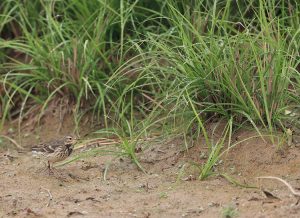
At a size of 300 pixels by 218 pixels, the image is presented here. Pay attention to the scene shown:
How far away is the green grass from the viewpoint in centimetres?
704

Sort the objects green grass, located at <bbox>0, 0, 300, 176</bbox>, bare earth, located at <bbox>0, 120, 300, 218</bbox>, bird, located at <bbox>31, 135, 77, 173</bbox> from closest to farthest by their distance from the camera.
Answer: bare earth, located at <bbox>0, 120, 300, 218</bbox>, green grass, located at <bbox>0, 0, 300, 176</bbox>, bird, located at <bbox>31, 135, 77, 173</bbox>

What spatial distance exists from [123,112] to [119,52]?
38.3 inches

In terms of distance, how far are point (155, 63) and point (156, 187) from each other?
1.35 metres

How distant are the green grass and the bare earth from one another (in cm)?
18

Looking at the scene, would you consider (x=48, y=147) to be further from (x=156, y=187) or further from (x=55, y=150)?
(x=156, y=187)

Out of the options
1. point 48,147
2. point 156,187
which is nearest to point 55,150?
point 48,147

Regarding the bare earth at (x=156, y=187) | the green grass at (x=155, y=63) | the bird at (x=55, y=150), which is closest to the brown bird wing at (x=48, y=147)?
the bird at (x=55, y=150)

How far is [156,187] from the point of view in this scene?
22.4 ft

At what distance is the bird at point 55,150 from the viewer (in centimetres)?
741

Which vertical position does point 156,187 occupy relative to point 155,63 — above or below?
below

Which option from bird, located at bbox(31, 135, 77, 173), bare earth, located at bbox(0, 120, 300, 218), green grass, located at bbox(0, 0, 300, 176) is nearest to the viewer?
bare earth, located at bbox(0, 120, 300, 218)

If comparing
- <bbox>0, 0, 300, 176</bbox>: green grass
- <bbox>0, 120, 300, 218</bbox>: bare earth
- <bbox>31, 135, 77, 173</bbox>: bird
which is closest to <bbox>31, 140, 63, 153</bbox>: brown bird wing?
<bbox>31, 135, 77, 173</bbox>: bird

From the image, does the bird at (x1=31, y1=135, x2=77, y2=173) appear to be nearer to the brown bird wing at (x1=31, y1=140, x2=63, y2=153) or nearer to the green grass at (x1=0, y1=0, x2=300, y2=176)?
the brown bird wing at (x1=31, y1=140, x2=63, y2=153)

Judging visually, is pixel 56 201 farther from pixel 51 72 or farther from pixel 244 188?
pixel 51 72
